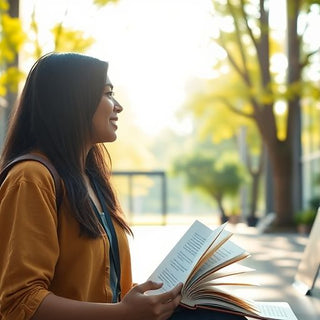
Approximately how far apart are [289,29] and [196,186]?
13633 mm

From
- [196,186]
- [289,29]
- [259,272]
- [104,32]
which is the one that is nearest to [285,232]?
[289,29]

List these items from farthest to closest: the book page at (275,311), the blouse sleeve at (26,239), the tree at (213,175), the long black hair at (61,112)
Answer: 1. the tree at (213,175)
2. the book page at (275,311)
3. the long black hair at (61,112)
4. the blouse sleeve at (26,239)

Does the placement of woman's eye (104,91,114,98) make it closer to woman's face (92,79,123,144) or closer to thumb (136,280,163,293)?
woman's face (92,79,123,144)

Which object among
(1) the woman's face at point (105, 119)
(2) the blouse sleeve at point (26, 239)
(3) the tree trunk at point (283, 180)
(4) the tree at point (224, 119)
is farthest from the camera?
(4) the tree at point (224, 119)

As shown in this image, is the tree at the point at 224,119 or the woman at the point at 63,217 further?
the tree at the point at 224,119

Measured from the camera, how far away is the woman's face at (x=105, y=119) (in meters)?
2.49

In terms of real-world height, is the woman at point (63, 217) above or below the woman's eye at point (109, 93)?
below

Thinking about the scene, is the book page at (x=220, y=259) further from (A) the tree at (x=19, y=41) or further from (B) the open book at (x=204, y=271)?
(A) the tree at (x=19, y=41)

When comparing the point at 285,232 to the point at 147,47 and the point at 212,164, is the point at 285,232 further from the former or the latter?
the point at 212,164

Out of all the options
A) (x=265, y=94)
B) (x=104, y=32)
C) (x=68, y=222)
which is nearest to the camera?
(x=68, y=222)

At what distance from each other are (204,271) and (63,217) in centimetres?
48

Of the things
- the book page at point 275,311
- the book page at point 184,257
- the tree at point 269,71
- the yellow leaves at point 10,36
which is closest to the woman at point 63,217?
the book page at point 184,257

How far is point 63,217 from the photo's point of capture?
225cm

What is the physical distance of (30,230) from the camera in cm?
210
